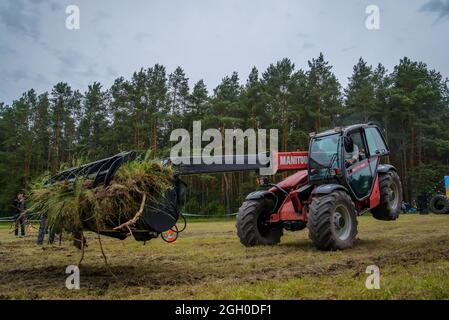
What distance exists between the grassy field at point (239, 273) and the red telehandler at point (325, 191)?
495 millimetres

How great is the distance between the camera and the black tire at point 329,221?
Answer: 7523mm

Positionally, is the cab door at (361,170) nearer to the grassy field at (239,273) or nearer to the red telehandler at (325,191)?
the red telehandler at (325,191)

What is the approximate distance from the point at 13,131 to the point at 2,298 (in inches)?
1943

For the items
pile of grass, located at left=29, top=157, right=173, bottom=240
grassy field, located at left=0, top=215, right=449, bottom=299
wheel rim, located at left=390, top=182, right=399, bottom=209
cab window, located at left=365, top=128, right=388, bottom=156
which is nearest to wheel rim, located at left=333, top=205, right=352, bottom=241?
grassy field, located at left=0, top=215, right=449, bottom=299

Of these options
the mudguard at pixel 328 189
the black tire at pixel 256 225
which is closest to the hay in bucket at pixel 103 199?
the mudguard at pixel 328 189

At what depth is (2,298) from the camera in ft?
14.4

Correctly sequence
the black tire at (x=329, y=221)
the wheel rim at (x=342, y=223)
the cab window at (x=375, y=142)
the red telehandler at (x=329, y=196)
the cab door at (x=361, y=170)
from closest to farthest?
the black tire at (x=329, y=221)
the red telehandler at (x=329, y=196)
the wheel rim at (x=342, y=223)
the cab door at (x=361, y=170)
the cab window at (x=375, y=142)

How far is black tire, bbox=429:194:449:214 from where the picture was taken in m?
23.6

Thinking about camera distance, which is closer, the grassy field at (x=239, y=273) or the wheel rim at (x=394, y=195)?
the grassy field at (x=239, y=273)

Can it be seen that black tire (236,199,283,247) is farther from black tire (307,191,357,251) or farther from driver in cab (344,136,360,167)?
driver in cab (344,136,360,167)

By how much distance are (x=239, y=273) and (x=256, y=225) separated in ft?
10.9

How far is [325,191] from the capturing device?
7.81 m

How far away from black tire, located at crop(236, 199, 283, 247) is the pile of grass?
360cm
